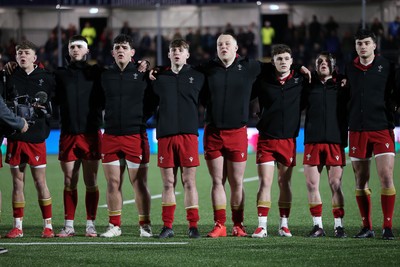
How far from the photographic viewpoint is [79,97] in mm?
10477

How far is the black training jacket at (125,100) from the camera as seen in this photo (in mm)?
10250

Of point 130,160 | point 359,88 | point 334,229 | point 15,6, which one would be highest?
point 15,6

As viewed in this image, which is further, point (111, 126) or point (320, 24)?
point (320, 24)

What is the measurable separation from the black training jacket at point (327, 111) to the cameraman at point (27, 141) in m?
2.88

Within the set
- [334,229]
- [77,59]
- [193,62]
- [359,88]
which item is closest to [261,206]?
[334,229]

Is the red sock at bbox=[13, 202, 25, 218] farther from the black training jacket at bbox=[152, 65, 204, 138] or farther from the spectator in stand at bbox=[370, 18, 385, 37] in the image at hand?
the spectator in stand at bbox=[370, 18, 385, 37]

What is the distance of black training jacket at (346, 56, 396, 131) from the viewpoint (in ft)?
32.6

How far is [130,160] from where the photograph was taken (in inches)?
404

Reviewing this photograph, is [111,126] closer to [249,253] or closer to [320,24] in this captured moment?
[249,253]

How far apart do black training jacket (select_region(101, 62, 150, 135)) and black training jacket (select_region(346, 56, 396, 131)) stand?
227cm

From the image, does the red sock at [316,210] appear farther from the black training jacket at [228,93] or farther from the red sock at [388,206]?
the black training jacket at [228,93]

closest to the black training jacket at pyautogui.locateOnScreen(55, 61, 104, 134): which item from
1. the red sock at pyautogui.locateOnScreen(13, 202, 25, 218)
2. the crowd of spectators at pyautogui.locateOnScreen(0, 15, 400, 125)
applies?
the red sock at pyautogui.locateOnScreen(13, 202, 25, 218)

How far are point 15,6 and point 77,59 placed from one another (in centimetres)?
2042

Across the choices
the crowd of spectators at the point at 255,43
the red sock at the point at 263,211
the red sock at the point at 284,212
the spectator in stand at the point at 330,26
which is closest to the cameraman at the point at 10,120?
the red sock at the point at 263,211
